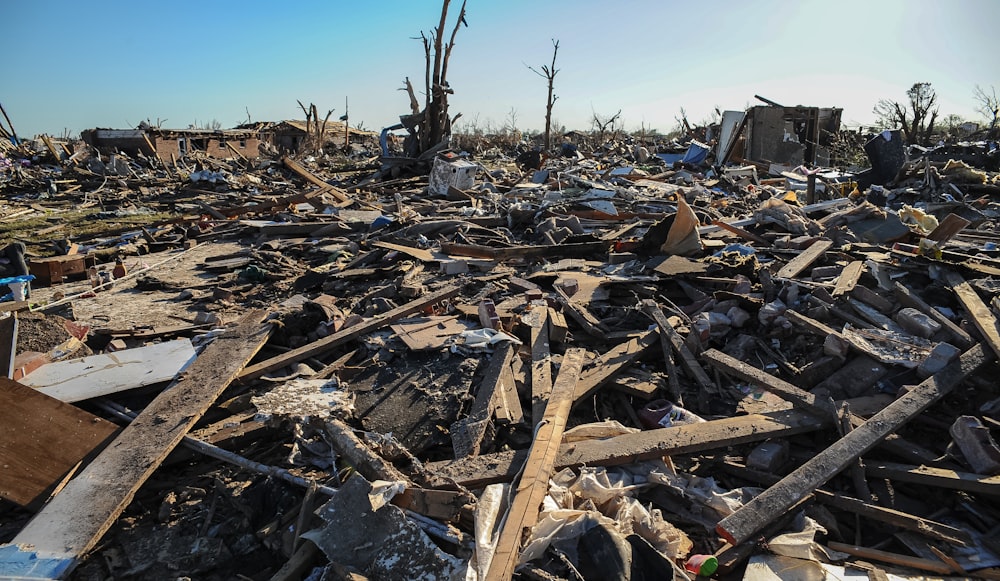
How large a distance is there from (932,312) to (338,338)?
514cm

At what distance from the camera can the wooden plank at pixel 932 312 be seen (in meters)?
4.09

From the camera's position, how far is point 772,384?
381 cm

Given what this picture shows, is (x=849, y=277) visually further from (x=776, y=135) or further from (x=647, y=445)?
(x=776, y=135)

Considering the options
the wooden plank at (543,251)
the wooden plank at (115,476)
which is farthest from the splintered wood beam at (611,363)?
the wooden plank at (543,251)

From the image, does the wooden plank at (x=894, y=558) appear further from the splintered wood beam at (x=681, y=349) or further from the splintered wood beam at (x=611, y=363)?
the splintered wood beam at (x=611, y=363)

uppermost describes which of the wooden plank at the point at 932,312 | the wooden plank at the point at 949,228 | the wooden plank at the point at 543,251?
the wooden plank at the point at 949,228

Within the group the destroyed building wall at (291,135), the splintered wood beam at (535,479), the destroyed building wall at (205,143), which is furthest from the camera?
the destroyed building wall at (291,135)

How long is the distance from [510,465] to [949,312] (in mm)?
4440

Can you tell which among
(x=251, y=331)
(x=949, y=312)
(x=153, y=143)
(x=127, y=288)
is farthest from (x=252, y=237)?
(x=153, y=143)

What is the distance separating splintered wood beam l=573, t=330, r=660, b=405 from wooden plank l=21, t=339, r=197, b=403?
303cm

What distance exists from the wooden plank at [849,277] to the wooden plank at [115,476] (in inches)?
214

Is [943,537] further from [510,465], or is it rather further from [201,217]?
[201,217]

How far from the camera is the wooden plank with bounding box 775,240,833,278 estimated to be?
577cm

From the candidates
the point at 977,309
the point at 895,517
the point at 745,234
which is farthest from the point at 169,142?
the point at 895,517
